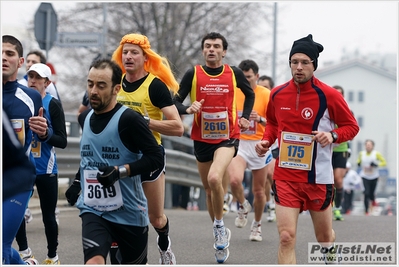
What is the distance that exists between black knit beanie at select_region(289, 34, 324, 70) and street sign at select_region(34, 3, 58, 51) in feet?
28.5

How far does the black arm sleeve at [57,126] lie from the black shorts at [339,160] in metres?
6.72

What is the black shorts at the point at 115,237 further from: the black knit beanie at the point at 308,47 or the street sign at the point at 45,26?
the street sign at the point at 45,26

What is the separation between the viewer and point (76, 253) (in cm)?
981

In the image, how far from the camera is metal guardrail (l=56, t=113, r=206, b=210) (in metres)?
14.2

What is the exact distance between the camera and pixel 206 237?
11.8 m

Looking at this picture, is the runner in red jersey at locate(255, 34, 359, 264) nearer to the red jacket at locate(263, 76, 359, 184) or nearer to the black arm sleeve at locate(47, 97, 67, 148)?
the red jacket at locate(263, 76, 359, 184)

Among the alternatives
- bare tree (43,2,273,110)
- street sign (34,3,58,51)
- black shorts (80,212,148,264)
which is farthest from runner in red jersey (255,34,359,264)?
bare tree (43,2,273,110)

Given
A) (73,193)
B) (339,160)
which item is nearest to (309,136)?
(73,193)

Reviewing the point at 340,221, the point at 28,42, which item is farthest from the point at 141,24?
the point at 340,221

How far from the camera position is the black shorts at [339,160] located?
571 inches

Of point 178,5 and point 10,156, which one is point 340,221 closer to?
point 10,156

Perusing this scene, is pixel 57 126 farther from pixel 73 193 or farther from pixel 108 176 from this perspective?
pixel 108 176

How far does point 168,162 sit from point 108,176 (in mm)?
10636

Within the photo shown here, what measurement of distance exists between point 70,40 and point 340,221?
6118mm
